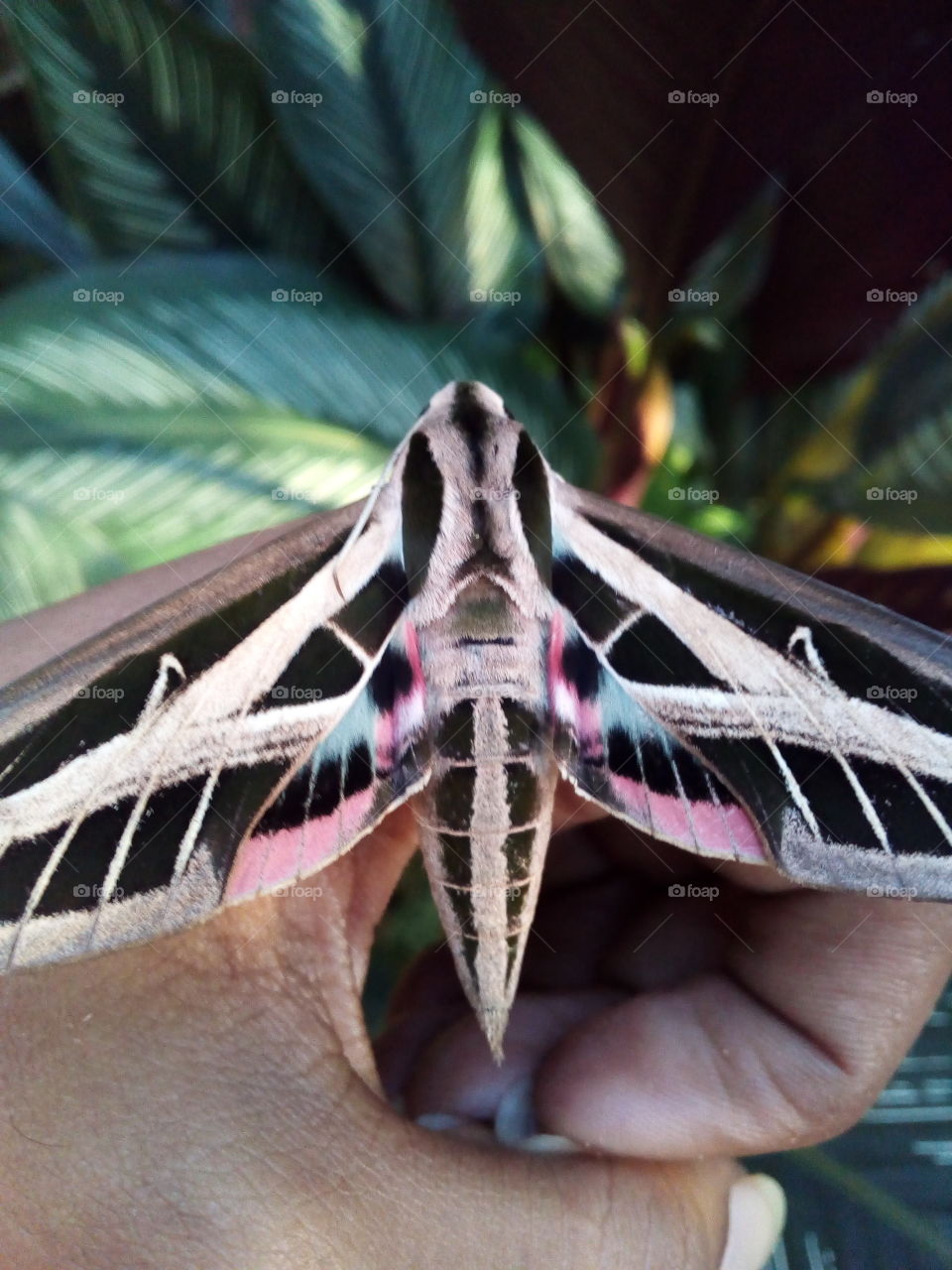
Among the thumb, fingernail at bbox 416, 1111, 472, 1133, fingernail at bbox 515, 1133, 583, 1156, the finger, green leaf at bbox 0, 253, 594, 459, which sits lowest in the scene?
the thumb

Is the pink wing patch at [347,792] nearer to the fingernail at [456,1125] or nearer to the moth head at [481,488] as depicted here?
the moth head at [481,488]

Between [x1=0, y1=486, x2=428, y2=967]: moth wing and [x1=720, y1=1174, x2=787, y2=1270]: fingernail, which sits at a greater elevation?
[x1=0, y1=486, x2=428, y2=967]: moth wing

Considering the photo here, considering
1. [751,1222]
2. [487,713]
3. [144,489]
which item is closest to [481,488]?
[487,713]

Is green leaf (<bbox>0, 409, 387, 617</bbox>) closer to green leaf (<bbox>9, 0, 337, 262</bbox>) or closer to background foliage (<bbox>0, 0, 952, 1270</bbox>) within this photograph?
background foliage (<bbox>0, 0, 952, 1270</bbox>)

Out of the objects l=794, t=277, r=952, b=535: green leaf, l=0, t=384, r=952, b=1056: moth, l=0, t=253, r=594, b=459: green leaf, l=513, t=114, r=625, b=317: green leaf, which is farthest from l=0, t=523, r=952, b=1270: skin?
l=513, t=114, r=625, b=317: green leaf

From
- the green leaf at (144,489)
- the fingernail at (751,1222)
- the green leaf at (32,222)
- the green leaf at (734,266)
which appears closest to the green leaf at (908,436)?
the green leaf at (734,266)

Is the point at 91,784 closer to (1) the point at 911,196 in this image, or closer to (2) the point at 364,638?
(2) the point at 364,638

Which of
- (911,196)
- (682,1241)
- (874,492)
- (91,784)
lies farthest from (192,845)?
(911,196)
